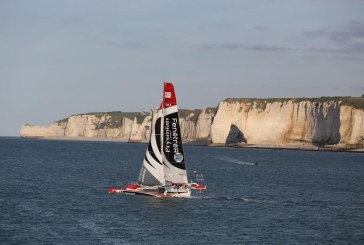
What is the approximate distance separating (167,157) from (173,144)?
1.06 m

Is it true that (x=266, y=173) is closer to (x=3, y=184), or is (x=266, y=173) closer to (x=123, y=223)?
(x=3, y=184)

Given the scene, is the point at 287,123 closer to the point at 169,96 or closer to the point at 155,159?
the point at 155,159

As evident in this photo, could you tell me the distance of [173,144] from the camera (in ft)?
172

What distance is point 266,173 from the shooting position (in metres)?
87.8

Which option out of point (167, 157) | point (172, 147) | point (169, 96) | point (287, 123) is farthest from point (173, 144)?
point (287, 123)

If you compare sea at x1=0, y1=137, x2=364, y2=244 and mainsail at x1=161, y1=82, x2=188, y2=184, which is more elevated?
mainsail at x1=161, y1=82, x2=188, y2=184

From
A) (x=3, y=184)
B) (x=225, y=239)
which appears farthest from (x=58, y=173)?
(x=225, y=239)

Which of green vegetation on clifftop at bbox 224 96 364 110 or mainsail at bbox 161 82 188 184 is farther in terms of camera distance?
green vegetation on clifftop at bbox 224 96 364 110

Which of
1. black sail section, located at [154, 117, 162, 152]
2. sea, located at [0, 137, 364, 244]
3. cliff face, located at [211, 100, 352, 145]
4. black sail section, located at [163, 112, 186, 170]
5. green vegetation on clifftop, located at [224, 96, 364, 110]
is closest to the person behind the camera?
sea, located at [0, 137, 364, 244]

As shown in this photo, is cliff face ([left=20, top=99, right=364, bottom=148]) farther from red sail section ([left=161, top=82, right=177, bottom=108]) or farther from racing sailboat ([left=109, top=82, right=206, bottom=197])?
red sail section ([left=161, top=82, right=177, bottom=108])

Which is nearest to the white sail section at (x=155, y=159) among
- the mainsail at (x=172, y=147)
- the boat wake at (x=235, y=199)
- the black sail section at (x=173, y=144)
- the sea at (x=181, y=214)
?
the mainsail at (x=172, y=147)

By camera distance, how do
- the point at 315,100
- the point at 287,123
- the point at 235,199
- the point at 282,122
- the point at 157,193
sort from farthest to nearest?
the point at 282,122 → the point at 315,100 → the point at 287,123 → the point at 235,199 → the point at 157,193

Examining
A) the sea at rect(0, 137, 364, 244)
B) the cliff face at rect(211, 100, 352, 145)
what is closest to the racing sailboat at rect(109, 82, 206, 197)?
the sea at rect(0, 137, 364, 244)

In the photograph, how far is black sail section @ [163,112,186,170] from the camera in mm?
52188
